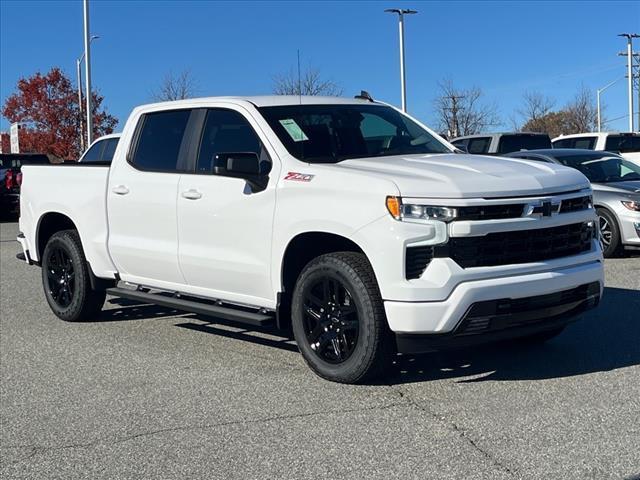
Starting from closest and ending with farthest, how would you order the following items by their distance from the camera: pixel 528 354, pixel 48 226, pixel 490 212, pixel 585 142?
pixel 490 212
pixel 528 354
pixel 48 226
pixel 585 142

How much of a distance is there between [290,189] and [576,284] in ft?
6.49

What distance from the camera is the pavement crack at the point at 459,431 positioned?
12.8 feet

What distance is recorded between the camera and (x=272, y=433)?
4.50 meters

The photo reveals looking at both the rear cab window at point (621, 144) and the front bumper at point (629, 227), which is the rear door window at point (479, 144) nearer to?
the rear cab window at point (621, 144)

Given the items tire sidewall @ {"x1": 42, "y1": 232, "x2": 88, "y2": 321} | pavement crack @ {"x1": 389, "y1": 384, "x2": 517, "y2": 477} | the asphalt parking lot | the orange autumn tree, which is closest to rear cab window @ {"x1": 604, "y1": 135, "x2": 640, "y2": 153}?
the asphalt parking lot

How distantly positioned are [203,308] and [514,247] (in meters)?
2.47

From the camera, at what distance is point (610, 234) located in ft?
36.9

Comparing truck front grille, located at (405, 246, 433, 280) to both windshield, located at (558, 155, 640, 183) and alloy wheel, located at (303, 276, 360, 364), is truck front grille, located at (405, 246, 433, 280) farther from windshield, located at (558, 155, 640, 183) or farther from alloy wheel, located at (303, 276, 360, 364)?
windshield, located at (558, 155, 640, 183)

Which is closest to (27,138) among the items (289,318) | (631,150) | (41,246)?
(631,150)

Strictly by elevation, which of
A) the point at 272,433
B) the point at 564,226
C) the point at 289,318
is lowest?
the point at 272,433

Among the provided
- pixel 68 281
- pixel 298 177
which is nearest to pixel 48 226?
pixel 68 281

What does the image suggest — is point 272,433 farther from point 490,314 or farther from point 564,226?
point 564,226

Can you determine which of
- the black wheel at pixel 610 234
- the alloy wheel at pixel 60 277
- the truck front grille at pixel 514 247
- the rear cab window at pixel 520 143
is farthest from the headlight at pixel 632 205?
the alloy wheel at pixel 60 277

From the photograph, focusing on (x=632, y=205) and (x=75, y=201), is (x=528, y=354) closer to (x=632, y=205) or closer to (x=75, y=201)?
(x=75, y=201)
